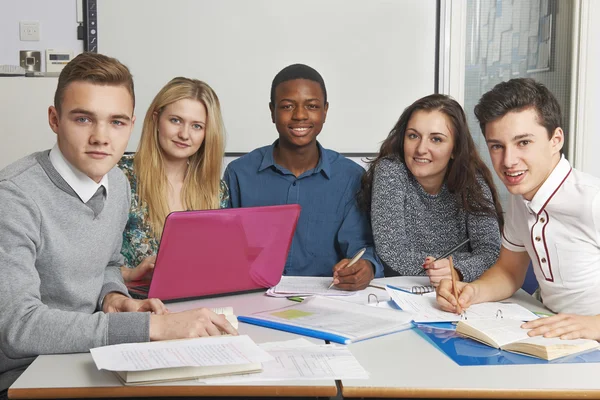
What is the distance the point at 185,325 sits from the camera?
131 cm

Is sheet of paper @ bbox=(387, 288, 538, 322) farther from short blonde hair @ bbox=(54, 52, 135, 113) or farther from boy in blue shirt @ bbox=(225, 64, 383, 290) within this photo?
short blonde hair @ bbox=(54, 52, 135, 113)

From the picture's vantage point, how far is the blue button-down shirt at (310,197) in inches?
99.7

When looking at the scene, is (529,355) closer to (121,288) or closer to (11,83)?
(121,288)

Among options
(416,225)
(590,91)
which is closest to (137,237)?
(416,225)

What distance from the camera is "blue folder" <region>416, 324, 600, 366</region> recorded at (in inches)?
50.6

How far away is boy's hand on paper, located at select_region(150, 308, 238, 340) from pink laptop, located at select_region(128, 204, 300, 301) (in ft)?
1.02

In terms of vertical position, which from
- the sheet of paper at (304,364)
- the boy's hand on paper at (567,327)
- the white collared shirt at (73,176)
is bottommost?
the sheet of paper at (304,364)

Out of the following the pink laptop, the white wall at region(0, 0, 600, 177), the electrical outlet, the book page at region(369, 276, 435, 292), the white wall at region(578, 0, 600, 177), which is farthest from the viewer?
the white wall at region(578, 0, 600, 177)

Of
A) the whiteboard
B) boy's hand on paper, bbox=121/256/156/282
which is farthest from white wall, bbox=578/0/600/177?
boy's hand on paper, bbox=121/256/156/282


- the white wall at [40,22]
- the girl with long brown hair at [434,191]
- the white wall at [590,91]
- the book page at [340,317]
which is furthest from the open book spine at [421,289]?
the white wall at [40,22]

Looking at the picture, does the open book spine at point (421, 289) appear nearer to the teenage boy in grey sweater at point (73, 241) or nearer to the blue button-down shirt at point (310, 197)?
the blue button-down shirt at point (310, 197)

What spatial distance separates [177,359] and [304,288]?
81 cm

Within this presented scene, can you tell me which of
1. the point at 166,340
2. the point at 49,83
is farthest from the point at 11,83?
the point at 166,340

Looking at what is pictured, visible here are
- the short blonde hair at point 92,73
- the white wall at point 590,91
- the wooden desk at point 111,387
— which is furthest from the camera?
the white wall at point 590,91
